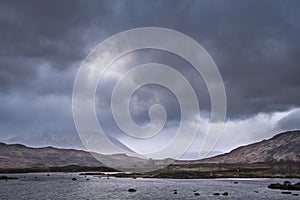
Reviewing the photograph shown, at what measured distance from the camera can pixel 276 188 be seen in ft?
490

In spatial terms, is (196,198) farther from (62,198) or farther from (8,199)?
(8,199)

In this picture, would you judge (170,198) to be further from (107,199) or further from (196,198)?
(107,199)

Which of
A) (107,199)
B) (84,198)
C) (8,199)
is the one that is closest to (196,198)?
(107,199)

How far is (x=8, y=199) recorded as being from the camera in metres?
110

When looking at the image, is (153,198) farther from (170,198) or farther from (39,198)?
(39,198)

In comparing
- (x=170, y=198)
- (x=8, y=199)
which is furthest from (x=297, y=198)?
(x=8, y=199)

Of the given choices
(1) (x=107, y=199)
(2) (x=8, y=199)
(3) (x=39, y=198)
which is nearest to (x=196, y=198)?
(1) (x=107, y=199)

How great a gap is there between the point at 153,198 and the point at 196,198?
42.6 ft

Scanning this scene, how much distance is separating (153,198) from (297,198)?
4320cm

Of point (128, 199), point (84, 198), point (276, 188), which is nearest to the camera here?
point (128, 199)

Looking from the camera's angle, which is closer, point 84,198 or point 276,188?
point 84,198

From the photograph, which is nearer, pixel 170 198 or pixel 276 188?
pixel 170 198

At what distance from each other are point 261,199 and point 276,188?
4426 centimetres

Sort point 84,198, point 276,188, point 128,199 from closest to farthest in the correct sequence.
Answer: point 128,199 → point 84,198 → point 276,188
